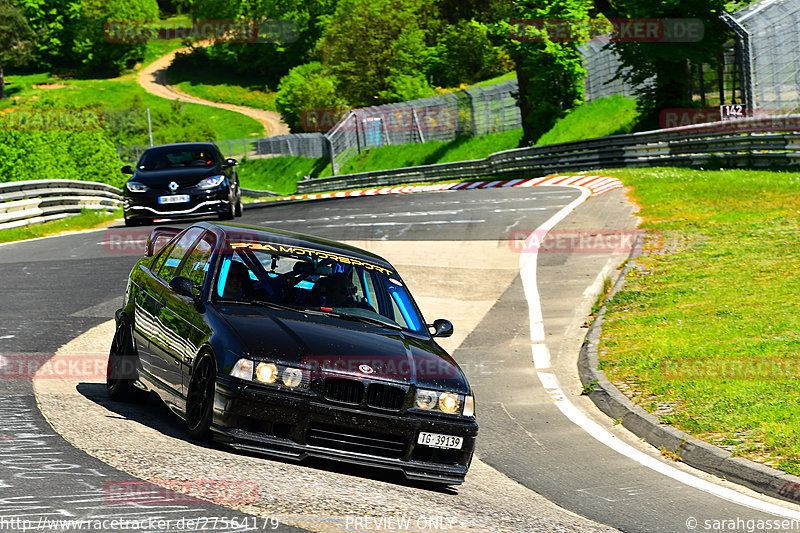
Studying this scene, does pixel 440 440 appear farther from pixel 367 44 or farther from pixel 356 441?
pixel 367 44

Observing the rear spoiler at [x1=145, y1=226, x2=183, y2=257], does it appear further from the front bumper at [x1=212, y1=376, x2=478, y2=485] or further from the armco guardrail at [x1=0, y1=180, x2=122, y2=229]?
the armco guardrail at [x1=0, y1=180, x2=122, y2=229]

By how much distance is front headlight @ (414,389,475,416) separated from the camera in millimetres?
7070

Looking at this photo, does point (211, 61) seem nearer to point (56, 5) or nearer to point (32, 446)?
point (56, 5)

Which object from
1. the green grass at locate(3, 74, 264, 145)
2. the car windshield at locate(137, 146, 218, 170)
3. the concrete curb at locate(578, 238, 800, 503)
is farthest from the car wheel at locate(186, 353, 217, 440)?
the green grass at locate(3, 74, 264, 145)

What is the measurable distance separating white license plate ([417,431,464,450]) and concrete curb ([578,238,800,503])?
2341mm

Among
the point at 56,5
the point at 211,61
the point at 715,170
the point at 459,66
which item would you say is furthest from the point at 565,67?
the point at 56,5

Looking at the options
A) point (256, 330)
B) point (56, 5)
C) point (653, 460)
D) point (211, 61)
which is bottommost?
point (653, 460)

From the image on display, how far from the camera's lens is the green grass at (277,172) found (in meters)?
79.2

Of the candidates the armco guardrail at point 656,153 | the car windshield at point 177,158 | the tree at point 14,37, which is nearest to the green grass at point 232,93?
the tree at point 14,37

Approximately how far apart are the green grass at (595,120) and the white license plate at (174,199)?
25.1 metres

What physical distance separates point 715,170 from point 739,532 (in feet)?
78.9

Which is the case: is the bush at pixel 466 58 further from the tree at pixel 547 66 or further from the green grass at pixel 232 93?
the green grass at pixel 232 93

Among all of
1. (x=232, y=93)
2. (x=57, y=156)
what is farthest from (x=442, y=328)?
(x=232, y=93)

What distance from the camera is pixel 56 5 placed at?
490 ft
